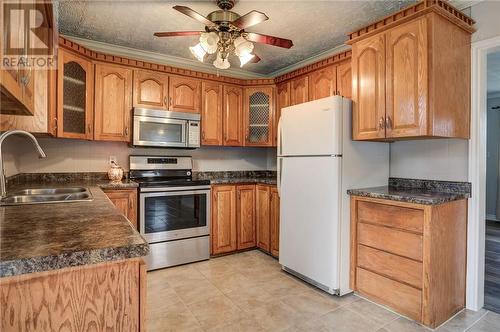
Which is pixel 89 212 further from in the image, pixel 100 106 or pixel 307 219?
pixel 100 106

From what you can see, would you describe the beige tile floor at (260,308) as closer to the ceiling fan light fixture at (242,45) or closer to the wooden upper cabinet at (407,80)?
the wooden upper cabinet at (407,80)

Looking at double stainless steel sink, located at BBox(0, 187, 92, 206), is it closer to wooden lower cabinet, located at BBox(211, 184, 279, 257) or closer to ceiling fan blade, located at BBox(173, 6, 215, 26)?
ceiling fan blade, located at BBox(173, 6, 215, 26)

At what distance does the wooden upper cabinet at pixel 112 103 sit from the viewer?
294cm

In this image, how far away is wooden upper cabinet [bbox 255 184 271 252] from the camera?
342cm

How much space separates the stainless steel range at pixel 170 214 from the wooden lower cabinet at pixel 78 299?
6.94ft

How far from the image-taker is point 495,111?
203 inches

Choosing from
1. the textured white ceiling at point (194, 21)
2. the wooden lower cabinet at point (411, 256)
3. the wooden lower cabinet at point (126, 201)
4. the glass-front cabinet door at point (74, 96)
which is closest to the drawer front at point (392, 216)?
the wooden lower cabinet at point (411, 256)

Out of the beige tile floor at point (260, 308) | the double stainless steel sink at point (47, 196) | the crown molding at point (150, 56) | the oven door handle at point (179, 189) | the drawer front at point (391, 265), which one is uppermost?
the crown molding at point (150, 56)

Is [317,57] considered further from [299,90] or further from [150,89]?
[150,89]

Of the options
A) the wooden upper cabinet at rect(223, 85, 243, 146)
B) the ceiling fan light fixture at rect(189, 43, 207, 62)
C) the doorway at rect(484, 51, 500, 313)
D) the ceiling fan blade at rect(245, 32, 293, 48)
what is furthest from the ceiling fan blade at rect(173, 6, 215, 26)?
the doorway at rect(484, 51, 500, 313)

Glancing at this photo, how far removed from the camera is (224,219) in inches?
134

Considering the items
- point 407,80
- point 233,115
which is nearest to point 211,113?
point 233,115

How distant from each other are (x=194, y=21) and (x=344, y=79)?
1.57 meters

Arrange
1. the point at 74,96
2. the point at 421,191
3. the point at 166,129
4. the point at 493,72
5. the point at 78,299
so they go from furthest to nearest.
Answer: the point at 493,72
the point at 166,129
the point at 74,96
the point at 421,191
the point at 78,299
